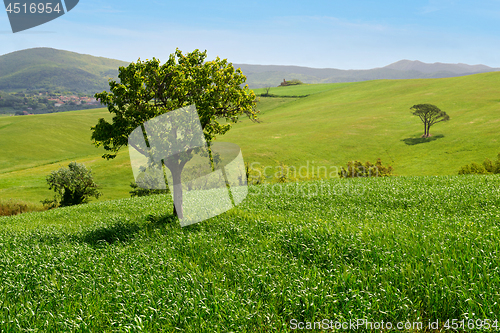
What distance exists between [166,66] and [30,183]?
7714 cm

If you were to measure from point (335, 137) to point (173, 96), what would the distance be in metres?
89.5

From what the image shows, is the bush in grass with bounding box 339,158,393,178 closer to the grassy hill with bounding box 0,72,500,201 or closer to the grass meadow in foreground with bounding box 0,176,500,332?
the grassy hill with bounding box 0,72,500,201

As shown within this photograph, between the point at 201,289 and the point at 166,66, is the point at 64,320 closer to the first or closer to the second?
the point at 201,289

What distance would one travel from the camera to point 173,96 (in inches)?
537

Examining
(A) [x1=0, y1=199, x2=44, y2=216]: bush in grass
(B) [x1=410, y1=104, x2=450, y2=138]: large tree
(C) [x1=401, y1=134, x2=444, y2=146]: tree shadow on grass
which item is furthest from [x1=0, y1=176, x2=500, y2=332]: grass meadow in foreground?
(B) [x1=410, y1=104, x2=450, y2=138]: large tree

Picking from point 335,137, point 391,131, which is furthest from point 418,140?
point 335,137

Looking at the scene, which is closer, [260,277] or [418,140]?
[260,277]

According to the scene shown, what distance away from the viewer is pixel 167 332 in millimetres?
4664

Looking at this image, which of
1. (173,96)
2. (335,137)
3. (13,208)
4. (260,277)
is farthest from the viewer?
(335,137)

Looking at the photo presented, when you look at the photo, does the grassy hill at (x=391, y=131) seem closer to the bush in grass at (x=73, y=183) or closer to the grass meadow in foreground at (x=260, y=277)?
the bush in grass at (x=73, y=183)

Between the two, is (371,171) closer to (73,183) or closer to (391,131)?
(391,131)

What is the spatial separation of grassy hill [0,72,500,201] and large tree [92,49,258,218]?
56350 mm

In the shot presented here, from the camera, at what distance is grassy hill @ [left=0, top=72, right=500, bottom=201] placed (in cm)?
7225

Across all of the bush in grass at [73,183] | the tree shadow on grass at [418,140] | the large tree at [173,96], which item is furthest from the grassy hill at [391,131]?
the large tree at [173,96]
